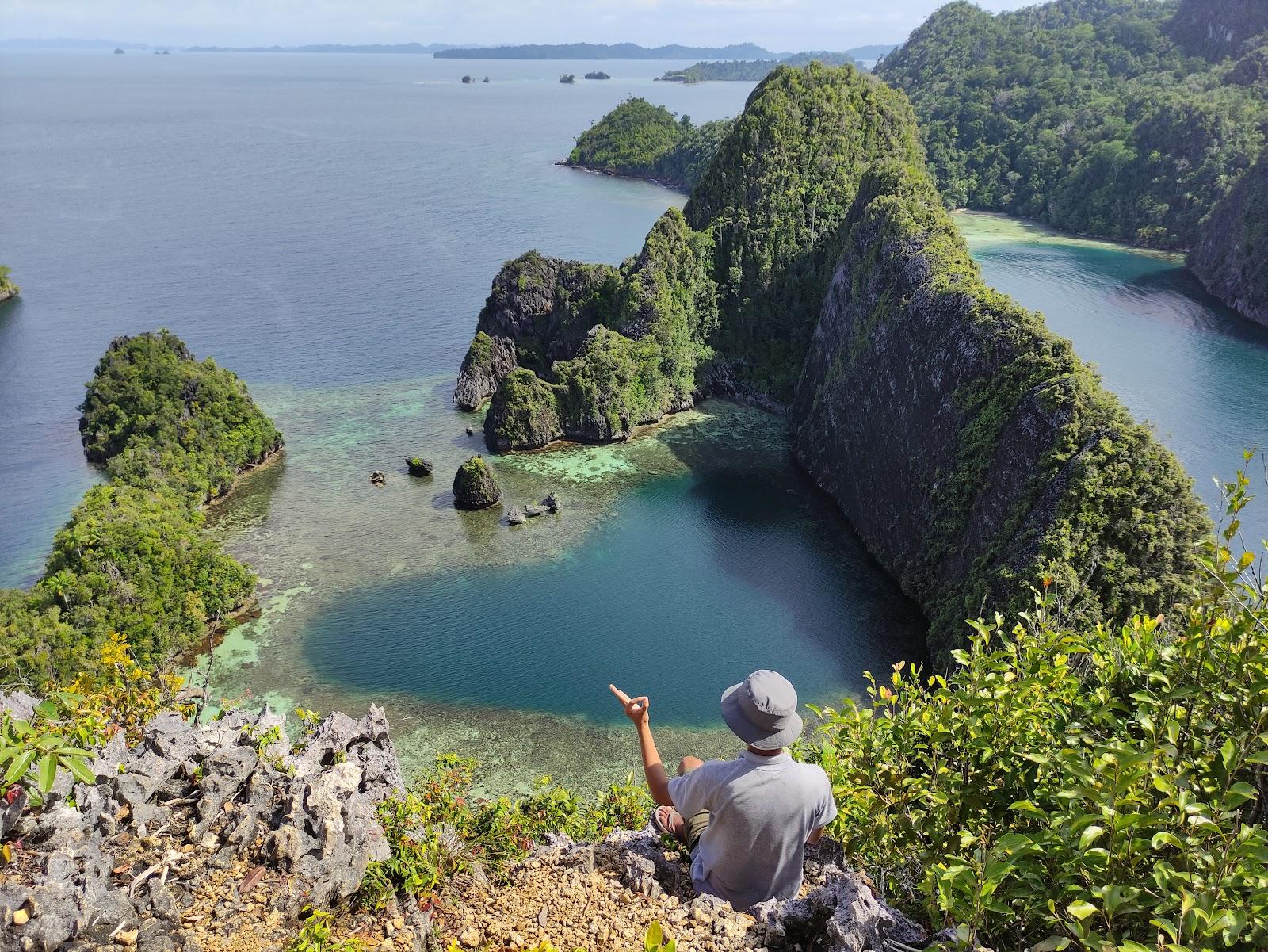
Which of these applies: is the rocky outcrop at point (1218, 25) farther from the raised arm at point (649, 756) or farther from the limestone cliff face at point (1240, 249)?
the raised arm at point (649, 756)

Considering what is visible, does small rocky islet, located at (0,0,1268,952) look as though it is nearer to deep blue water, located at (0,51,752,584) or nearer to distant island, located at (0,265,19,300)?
deep blue water, located at (0,51,752,584)

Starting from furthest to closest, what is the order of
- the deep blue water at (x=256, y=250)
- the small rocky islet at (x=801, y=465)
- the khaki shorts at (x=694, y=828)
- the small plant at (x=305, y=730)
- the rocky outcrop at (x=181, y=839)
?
Answer: the deep blue water at (x=256, y=250)
the small plant at (x=305, y=730)
the khaki shorts at (x=694, y=828)
the rocky outcrop at (x=181, y=839)
the small rocky islet at (x=801, y=465)

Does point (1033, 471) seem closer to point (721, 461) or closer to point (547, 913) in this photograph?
point (721, 461)

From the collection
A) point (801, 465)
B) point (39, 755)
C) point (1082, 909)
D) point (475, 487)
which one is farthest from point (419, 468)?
point (1082, 909)

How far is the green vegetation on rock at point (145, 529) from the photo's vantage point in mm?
25156

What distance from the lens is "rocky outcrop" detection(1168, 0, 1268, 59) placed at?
118 meters

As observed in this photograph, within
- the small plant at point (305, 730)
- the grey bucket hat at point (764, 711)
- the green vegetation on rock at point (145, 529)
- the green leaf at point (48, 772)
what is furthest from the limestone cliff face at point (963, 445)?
the green vegetation on rock at point (145, 529)

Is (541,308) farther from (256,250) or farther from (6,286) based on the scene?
(6,286)

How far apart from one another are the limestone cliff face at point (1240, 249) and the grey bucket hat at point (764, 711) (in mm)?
73435

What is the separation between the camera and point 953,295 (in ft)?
113

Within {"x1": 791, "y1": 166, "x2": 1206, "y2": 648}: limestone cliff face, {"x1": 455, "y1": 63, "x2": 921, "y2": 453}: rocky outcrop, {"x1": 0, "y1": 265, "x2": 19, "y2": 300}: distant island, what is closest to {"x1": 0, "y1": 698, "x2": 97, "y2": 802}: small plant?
{"x1": 791, "y1": 166, "x2": 1206, "y2": 648}: limestone cliff face

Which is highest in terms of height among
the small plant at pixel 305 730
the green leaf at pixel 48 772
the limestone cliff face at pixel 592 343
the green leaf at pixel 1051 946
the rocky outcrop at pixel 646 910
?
the green leaf at pixel 1051 946

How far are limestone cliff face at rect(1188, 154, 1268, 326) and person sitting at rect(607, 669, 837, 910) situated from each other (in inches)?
2879

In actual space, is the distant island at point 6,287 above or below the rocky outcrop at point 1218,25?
below
